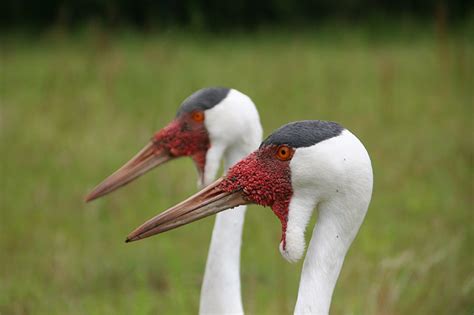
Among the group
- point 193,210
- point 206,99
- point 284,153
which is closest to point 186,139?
point 206,99

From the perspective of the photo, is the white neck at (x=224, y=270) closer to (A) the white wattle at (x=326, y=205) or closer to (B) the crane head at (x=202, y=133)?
(B) the crane head at (x=202, y=133)

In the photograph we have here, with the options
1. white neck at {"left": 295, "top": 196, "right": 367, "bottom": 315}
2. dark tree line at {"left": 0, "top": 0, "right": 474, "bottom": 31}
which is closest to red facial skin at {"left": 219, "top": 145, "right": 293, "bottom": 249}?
white neck at {"left": 295, "top": 196, "right": 367, "bottom": 315}

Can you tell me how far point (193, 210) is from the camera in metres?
3.06

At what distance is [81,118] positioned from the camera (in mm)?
8836

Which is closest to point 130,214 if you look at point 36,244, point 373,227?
point 36,244

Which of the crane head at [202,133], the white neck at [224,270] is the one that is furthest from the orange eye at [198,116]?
the white neck at [224,270]

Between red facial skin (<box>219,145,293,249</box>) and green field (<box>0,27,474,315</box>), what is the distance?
1723 mm

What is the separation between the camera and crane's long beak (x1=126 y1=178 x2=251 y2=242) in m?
3.05

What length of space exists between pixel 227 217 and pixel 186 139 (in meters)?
0.50

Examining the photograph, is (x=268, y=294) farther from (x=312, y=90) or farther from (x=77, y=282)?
(x=312, y=90)

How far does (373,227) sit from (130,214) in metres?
2.11

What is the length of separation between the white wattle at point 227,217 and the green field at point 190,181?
1.02 meters

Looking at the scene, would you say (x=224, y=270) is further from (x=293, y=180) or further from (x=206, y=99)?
(x=293, y=180)

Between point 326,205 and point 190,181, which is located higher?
point 326,205
